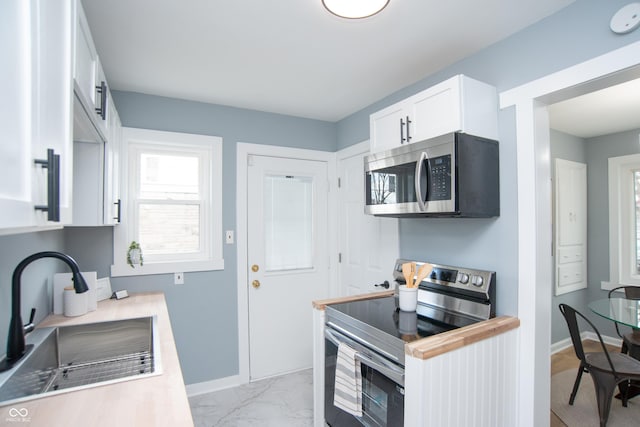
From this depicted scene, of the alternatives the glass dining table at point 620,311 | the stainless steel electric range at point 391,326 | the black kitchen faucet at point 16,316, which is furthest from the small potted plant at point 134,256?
the glass dining table at point 620,311

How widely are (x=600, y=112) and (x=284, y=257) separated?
322 centimetres

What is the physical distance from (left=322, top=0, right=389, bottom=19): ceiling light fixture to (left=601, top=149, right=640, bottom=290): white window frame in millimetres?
3909

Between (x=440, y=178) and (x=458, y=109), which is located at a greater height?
(x=458, y=109)

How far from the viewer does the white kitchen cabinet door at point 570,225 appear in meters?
3.67

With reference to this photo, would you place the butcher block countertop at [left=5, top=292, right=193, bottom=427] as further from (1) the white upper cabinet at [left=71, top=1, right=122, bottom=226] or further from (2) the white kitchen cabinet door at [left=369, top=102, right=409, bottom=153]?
(2) the white kitchen cabinet door at [left=369, top=102, right=409, bottom=153]

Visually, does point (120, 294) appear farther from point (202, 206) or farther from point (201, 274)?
point (202, 206)

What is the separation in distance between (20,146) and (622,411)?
3696 millimetres

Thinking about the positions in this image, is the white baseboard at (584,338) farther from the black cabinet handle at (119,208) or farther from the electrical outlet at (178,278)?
the black cabinet handle at (119,208)

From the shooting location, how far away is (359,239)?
2.95 m

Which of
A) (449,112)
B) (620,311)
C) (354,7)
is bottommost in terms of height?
(620,311)

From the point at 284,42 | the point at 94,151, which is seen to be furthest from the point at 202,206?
the point at 284,42

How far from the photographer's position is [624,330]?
3.62 meters

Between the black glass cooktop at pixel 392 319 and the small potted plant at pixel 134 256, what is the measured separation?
4.92ft

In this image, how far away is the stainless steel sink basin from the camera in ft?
3.89
